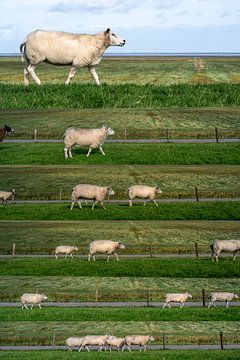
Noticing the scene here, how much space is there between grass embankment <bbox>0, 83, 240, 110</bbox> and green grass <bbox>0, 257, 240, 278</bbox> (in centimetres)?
3561

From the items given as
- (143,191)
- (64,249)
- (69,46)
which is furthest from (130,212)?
(69,46)

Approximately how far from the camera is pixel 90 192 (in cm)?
7256

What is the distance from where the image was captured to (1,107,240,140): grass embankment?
301 feet

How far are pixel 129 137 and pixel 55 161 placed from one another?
9458 mm

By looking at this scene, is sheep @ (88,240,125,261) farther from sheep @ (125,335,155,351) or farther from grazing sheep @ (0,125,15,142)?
grazing sheep @ (0,125,15,142)

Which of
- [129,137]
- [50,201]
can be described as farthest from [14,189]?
[129,137]

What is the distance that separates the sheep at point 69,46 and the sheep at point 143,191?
98.3ft

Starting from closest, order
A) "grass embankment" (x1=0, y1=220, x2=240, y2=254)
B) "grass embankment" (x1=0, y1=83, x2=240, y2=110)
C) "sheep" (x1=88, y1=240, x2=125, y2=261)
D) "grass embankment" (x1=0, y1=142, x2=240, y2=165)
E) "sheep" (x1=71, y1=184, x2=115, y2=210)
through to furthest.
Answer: "sheep" (x1=88, y1=240, x2=125, y2=261)
"grass embankment" (x1=0, y1=220, x2=240, y2=254)
"sheep" (x1=71, y1=184, x2=115, y2=210)
"grass embankment" (x1=0, y1=142, x2=240, y2=165)
"grass embankment" (x1=0, y1=83, x2=240, y2=110)

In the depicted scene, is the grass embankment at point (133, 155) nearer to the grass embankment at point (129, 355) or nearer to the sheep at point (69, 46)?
the sheep at point (69, 46)

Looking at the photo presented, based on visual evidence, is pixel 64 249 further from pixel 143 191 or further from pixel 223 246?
pixel 143 191

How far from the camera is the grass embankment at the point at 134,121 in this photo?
3612 inches

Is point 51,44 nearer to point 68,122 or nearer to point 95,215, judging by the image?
point 68,122

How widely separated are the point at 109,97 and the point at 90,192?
95.9 feet

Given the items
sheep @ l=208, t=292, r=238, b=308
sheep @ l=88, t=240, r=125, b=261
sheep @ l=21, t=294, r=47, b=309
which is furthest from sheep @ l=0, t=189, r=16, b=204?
sheep @ l=208, t=292, r=238, b=308
